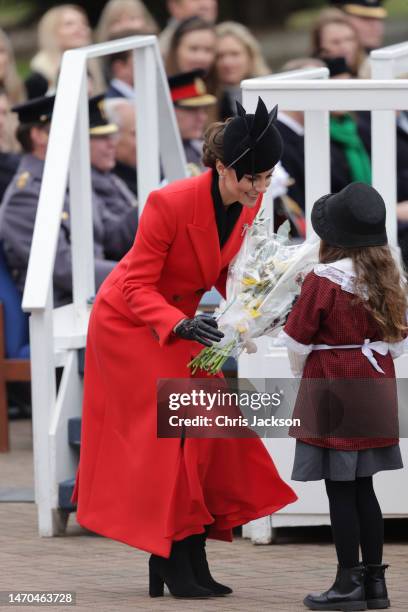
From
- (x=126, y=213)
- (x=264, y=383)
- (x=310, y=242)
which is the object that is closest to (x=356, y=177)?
(x=126, y=213)

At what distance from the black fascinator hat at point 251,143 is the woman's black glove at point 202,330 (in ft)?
1.64

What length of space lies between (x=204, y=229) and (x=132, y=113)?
4.38m

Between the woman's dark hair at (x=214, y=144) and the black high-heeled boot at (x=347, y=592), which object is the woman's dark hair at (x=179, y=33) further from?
the black high-heeled boot at (x=347, y=592)

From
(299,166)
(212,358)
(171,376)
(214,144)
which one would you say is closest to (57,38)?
(299,166)

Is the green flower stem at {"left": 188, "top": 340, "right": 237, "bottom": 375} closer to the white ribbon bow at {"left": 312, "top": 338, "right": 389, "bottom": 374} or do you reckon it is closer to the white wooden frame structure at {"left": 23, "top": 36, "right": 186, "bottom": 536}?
the white ribbon bow at {"left": 312, "top": 338, "right": 389, "bottom": 374}

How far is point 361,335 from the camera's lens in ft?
17.1

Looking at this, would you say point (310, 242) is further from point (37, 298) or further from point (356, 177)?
point (356, 177)

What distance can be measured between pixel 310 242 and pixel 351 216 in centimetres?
33

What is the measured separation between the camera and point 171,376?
5.46 m

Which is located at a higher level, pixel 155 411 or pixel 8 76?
pixel 8 76

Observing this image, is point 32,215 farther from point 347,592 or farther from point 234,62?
point 347,592

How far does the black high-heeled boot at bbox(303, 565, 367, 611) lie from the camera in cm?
522

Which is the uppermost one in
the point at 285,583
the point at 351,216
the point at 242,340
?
the point at 351,216

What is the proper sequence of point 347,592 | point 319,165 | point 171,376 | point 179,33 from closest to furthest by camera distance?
point 347,592 < point 171,376 < point 319,165 < point 179,33
